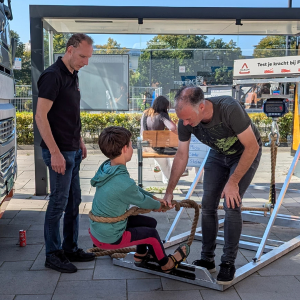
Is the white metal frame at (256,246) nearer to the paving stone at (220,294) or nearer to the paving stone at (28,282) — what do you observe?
the paving stone at (220,294)

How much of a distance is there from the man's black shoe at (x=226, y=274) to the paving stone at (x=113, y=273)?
1.92ft

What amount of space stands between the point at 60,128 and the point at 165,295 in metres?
1.60

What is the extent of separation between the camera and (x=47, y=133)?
333 centimetres

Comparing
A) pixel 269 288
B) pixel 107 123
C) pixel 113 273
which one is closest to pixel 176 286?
pixel 113 273

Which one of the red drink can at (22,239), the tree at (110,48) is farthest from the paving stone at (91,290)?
the tree at (110,48)

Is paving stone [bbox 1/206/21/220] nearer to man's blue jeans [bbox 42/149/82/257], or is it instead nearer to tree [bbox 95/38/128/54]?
man's blue jeans [bbox 42/149/82/257]

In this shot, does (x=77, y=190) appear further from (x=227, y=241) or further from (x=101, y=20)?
(x=101, y=20)

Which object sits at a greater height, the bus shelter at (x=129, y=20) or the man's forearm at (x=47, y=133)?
the bus shelter at (x=129, y=20)

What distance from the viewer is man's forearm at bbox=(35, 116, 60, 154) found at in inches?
131

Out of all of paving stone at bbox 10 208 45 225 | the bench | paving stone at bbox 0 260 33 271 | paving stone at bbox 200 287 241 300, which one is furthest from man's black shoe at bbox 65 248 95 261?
the bench

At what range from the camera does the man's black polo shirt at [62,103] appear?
340cm

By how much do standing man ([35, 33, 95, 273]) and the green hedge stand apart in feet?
11.3

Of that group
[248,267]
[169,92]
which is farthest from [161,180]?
[248,267]

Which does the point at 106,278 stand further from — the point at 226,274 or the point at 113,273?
the point at 226,274
